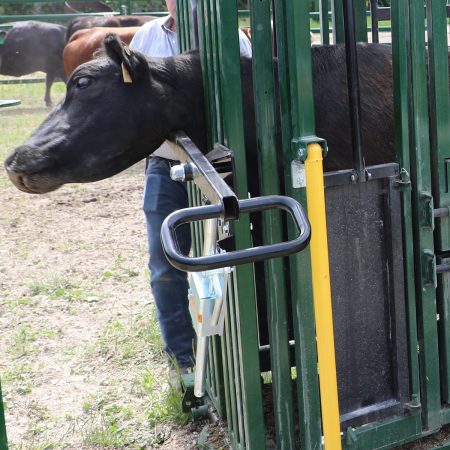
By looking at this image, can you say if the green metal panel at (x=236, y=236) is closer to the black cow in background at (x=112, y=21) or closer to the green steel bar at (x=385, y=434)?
the green steel bar at (x=385, y=434)

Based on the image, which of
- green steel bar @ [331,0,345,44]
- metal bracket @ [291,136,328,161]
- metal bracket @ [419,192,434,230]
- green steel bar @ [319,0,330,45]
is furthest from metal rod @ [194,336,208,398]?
green steel bar @ [319,0,330,45]

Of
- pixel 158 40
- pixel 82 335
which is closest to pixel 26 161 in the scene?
pixel 158 40

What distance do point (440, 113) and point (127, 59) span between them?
1.12 m

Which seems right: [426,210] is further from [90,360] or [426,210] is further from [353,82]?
[90,360]

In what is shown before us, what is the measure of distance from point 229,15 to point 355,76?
0.44 metres

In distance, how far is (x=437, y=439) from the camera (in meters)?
2.92

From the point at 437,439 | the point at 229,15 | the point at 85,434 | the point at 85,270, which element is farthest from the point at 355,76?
the point at 85,270

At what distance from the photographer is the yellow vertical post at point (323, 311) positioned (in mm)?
1967

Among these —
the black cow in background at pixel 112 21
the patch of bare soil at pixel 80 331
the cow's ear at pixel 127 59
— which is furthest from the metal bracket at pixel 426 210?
the black cow in background at pixel 112 21

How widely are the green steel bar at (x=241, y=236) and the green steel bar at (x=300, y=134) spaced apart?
144 millimetres

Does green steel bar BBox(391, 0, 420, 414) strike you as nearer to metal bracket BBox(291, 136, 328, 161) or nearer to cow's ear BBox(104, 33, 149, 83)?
metal bracket BBox(291, 136, 328, 161)

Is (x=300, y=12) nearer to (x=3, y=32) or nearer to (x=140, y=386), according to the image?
(x=140, y=386)

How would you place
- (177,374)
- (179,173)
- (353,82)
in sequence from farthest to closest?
(177,374)
(353,82)
(179,173)

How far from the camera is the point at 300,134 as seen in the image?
2.27m
